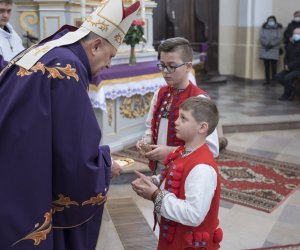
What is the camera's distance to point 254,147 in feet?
19.5

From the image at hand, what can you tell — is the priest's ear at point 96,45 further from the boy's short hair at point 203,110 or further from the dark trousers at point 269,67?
the dark trousers at point 269,67

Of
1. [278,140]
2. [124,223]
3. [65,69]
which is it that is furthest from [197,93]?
[278,140]

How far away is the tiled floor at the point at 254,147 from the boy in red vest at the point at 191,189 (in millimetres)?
1155

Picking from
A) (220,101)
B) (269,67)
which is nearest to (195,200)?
(220,101)

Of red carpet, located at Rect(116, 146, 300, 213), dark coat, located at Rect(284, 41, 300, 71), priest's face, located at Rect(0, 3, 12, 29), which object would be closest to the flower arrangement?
red carpet, located at Rect(116, 146, 300, 213)

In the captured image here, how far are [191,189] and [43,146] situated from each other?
596 millimetres

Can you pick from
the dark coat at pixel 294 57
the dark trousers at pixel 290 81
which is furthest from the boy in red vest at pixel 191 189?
the dark coat at pixel 294 57

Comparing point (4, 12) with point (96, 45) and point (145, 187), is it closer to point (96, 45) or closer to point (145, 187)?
point (96, 45)

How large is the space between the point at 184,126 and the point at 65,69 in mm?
541

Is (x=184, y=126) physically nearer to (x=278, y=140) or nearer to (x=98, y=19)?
(x=98, y=19)

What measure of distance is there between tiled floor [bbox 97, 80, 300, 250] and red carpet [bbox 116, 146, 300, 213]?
0.12m

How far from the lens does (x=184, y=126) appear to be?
1.91 metres

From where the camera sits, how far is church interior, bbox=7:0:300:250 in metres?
3.48

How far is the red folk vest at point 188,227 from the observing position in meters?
1.90
